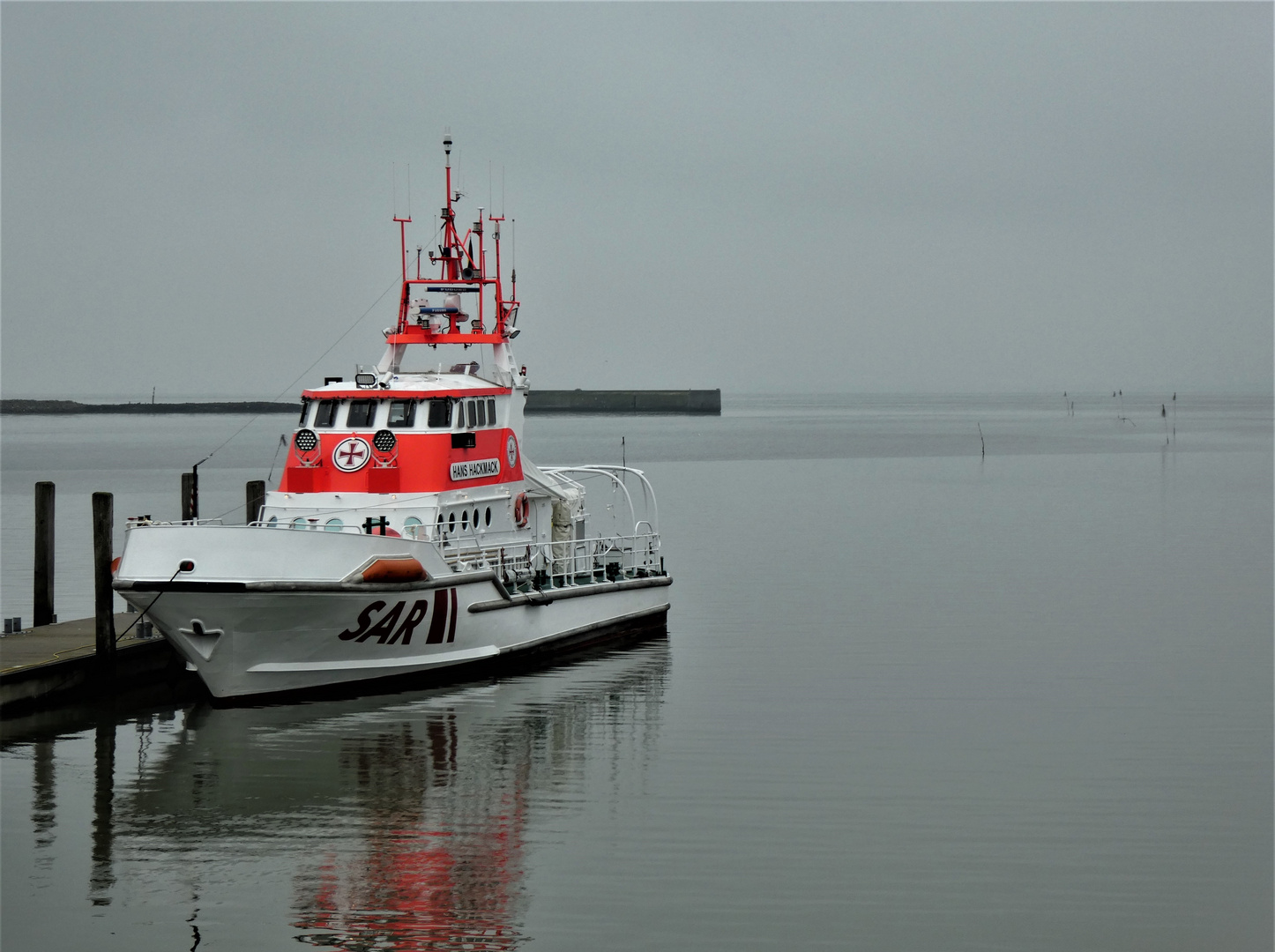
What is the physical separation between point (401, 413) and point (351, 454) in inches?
38.8

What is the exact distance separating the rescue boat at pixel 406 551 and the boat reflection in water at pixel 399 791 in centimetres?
72

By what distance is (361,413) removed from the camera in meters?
21.7

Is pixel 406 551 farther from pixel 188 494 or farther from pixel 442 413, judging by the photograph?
pixel 188 494

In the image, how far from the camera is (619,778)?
16344 millimetres

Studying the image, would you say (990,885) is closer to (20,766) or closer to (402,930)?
(402,930)

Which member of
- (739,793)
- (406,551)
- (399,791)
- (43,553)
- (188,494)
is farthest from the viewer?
(188,494)

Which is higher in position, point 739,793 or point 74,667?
point 74,667

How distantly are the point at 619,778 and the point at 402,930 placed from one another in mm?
4861

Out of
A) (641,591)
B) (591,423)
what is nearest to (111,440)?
(591,423)

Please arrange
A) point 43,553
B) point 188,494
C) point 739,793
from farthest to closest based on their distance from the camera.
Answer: point 188,494 → point 43,553 → point 739,793

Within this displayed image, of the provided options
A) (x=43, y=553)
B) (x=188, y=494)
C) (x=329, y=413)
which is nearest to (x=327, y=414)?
(x=329, y=413)

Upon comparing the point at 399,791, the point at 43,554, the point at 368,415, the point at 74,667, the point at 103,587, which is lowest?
the point at 399,791

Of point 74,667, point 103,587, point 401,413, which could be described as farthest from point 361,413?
point 74,667

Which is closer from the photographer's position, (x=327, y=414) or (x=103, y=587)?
(x=103, y=587)
